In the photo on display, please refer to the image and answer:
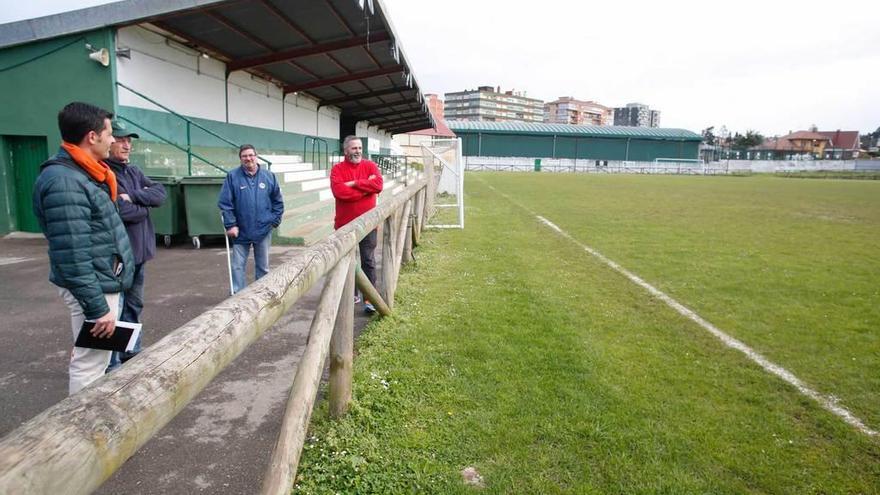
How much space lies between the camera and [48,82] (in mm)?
9320

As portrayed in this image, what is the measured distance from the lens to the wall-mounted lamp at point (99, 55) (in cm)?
901

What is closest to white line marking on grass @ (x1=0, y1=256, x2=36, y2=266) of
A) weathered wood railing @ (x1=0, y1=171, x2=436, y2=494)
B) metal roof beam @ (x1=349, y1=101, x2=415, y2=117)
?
weathered wood railing @ (x1=0, y1=171, x2=436, y2=494)

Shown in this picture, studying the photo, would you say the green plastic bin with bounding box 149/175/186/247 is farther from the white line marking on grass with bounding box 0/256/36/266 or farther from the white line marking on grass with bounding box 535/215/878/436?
the white line marking on grass with bounding box 535/215/878/436

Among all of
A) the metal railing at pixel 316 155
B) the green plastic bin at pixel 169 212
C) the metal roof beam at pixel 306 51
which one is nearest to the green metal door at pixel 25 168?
the green plastic bin at pixel 169 212

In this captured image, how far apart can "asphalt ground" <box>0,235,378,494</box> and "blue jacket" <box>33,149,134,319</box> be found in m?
0.90

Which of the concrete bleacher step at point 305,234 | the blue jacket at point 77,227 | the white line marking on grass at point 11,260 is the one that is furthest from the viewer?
the concrete bleacher step at point 305,234

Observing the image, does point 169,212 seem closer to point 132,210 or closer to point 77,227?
point 132,210

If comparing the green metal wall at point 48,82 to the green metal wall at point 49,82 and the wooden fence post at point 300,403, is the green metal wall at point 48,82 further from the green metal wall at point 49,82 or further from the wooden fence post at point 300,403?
the wooden fence post at point 300,403

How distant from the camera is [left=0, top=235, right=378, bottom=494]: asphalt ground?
9.32ft

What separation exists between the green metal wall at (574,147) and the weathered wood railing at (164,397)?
222ft

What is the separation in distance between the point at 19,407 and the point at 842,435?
16.7ft

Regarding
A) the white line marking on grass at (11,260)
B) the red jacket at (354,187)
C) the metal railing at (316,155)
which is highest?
the metal railing at (316,155)

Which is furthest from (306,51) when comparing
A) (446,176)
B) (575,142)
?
(575,142)

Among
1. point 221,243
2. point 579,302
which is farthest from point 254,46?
point 579,302
